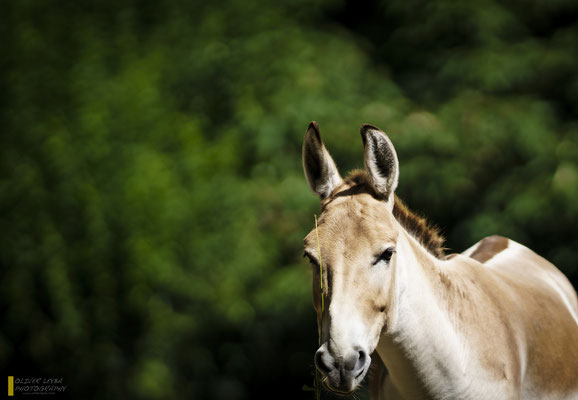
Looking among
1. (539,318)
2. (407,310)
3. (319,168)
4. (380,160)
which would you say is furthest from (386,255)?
(539,318)

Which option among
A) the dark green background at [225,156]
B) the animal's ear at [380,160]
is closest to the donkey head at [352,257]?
the animal's ear at [380,160]

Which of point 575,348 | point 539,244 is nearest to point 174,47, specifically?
point 539,244

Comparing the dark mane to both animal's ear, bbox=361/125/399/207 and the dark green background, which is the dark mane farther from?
the dark green background

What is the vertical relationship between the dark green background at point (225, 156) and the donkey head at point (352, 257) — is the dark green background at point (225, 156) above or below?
above

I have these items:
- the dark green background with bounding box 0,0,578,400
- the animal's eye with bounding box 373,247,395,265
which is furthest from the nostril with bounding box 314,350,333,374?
the dark green background with bounding box 0,0,578,400

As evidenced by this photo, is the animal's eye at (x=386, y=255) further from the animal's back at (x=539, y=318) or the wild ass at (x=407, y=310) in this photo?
the animal's back at (x=539, y=318)

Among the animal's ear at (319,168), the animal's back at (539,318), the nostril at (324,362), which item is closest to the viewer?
the nostril at (324,362)

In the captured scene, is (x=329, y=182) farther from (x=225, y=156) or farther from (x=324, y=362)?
(x=225, y=156)

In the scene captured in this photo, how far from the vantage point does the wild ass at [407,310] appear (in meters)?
2.37

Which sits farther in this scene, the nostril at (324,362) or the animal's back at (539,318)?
the animal's back at (539,318)

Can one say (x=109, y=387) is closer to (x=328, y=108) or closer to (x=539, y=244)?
(x=328, y=108)

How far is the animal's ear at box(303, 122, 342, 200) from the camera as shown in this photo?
279 cm

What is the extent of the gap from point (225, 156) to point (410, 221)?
276 cm

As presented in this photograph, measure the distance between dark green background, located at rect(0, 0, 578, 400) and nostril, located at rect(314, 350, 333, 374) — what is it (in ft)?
9.78
